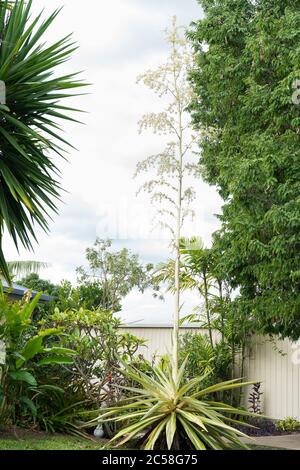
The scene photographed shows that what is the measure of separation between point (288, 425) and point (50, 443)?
627 centimetres

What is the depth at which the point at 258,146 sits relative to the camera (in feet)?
38.2

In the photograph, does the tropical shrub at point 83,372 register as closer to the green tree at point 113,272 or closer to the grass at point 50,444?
the grass at point 50,444

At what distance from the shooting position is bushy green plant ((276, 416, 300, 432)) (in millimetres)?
13648

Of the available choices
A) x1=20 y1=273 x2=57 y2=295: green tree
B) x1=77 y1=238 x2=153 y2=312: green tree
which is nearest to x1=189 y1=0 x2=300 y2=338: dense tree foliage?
x1=77 y1=238 x2=153 y2=312: green tree

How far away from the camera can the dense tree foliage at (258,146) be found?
36.3 feet

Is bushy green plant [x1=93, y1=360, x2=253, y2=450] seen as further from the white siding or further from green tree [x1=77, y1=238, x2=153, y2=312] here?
green tree [x1=77, y1=238, x2=153, y2=312]

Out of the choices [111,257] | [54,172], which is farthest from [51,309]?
[111,257]

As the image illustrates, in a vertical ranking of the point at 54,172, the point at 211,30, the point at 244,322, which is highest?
the point at 211,30

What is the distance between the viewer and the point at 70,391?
34.7 ft

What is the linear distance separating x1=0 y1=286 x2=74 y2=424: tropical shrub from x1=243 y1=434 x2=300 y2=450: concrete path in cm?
346

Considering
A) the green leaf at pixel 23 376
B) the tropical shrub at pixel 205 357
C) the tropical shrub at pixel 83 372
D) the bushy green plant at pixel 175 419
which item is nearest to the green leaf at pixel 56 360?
the tropical shrub at pixel 83 372

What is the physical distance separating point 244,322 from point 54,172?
474 centimetres
